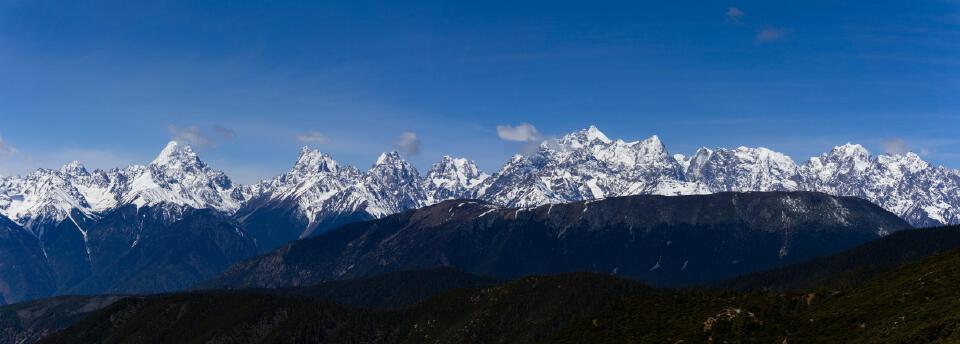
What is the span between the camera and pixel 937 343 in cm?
19912
